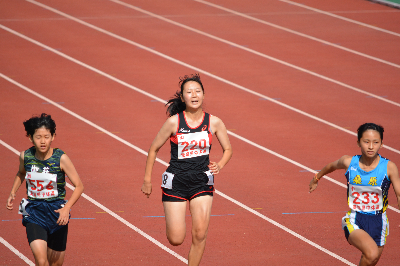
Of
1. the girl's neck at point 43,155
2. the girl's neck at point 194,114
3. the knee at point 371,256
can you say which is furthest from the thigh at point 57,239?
the knee at point 371,256

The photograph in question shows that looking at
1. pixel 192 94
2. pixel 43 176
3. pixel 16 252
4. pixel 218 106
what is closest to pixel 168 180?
pixel 192 94

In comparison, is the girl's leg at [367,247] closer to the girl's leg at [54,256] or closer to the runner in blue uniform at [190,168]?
the runner in blue uniform at [190,168]

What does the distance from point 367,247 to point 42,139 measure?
2.77 metres

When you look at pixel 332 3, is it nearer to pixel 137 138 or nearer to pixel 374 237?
pixel 137 138

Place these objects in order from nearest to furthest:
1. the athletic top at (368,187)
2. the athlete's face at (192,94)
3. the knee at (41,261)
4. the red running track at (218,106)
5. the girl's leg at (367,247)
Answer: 1. the knee at (41,261)
2. the girl's leg at (367,247)
3. the athletic top at (368,187)
4. the athlete's face at (192,94)
5. the red running track at (218,106)

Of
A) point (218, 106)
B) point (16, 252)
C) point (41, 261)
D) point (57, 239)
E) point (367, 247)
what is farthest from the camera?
point (218, 106)

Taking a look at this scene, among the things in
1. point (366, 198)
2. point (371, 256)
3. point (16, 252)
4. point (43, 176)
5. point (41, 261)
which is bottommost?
point (16, 252)

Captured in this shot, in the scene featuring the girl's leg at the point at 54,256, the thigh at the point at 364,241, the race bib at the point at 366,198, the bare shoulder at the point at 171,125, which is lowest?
the girl's leg at the point at 54,256

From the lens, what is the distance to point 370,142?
4906mm

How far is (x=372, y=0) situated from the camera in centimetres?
1997

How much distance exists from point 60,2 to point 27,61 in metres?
4.81

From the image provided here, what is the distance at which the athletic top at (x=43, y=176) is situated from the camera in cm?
490

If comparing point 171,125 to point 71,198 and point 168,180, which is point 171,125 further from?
point 71,198

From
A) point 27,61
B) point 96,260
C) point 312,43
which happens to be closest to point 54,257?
point 96,260
